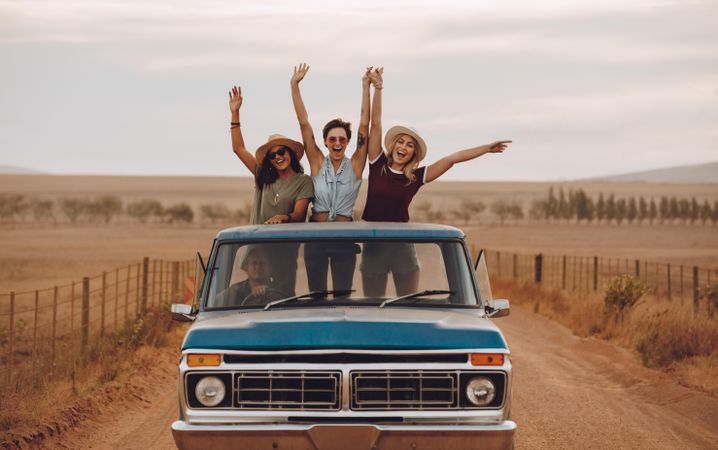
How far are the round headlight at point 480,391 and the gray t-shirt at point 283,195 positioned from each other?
314 centimetres

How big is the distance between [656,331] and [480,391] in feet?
38.5

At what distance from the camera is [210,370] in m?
6.50

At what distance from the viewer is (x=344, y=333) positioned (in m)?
6.44

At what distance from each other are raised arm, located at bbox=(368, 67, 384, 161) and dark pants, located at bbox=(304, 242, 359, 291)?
195 centimetres

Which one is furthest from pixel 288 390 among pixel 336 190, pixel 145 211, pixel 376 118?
pixel 145 211

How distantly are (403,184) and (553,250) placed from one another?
67841mm

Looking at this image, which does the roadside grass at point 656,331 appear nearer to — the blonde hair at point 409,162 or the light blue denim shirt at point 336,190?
the blonde hair at point 409,162

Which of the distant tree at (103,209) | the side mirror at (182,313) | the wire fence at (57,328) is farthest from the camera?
the distant tree at (103,209)

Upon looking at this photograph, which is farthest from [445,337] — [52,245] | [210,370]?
[52,245]

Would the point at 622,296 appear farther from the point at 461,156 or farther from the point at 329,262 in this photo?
the point at 329,262

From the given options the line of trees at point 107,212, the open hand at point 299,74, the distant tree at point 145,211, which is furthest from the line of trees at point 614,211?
the open hand at point 299,74

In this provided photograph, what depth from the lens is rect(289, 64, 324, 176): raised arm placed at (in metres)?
9.66

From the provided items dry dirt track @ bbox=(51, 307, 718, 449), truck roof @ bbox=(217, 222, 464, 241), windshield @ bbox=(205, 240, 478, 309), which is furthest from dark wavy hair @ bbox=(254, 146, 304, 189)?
dry dirt track @ bbox=(51, 307, 718, 449)

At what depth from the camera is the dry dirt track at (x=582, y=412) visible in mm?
9922
